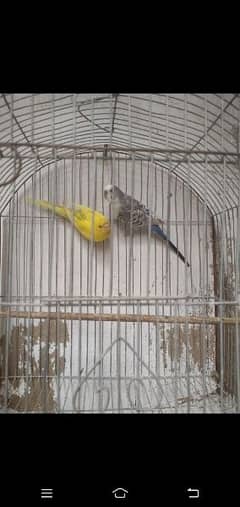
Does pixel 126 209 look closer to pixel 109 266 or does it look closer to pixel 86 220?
pixel 86 220

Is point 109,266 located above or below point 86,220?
below

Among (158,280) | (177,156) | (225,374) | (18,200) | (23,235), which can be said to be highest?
(177,156)

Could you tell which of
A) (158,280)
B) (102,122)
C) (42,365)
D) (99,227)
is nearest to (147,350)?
(158,280)

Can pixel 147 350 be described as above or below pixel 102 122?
below

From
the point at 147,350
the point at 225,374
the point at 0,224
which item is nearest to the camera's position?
the point at 225,374

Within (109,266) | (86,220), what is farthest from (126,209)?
(109,266)

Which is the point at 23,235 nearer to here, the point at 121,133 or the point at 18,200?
the point at 18,200

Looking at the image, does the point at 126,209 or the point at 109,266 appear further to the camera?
the point at 109,266

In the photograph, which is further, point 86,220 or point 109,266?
point 109,266

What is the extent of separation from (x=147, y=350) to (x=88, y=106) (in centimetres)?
113

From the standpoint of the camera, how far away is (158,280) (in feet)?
6.25

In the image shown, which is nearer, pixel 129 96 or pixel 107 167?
pixel 129 96

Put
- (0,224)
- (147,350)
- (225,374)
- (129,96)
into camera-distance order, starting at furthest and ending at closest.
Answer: (147,350) → (0,224) → (225,374) → (129,96)

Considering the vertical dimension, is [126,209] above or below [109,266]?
above
